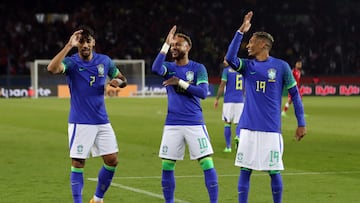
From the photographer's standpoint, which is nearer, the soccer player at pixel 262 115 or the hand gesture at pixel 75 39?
the soccer player at pixel 262 115

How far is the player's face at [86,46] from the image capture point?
1023cm

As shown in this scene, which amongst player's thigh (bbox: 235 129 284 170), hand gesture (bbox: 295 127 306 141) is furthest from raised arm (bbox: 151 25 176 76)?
hand gesture (bbox: 295 127 306 141)

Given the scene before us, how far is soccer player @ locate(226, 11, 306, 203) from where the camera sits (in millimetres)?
9672

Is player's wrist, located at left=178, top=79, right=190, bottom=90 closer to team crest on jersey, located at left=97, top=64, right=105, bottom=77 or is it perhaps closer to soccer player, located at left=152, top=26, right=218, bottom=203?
soccer player, located at left=152, top=26, right=218, bottom=203

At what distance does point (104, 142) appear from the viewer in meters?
10.5

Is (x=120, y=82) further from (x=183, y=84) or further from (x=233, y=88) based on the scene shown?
(x=233, y=88)

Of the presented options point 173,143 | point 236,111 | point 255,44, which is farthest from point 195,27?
point 255,44

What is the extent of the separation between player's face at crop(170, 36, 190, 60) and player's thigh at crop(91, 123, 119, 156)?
1243mm

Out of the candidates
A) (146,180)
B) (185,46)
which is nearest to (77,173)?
(185,46)

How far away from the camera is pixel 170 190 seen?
408 inches

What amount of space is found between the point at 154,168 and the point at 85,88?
506 centimetres

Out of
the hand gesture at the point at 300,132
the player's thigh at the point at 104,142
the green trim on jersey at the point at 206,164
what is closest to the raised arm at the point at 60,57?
the player's thigh at the point at 104,142

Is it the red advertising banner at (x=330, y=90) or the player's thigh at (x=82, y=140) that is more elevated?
the player's thigh at (x=82, y=140)

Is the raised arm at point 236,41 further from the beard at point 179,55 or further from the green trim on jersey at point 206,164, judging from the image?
the green trim on jersey at point 206,164
